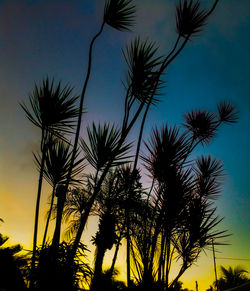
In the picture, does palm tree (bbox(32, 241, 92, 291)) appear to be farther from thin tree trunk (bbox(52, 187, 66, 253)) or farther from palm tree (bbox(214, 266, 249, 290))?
palm tree (bbox(214, 266, 249, 290))

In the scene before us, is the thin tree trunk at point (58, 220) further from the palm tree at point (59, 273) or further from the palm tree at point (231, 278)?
the palm tree at point (231, 278)

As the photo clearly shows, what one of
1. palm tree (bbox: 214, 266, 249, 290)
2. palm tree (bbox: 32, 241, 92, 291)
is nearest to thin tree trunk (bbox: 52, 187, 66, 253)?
palm tree (bbox: 32, 241, 92, 291)

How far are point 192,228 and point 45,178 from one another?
2.17 metres

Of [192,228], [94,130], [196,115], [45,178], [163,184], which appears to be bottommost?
[192,228]

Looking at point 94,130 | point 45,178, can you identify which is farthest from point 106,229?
point 94,130

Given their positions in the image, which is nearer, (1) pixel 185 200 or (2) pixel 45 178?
(1) pixel 185 200

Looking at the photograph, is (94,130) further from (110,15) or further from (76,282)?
(110,15)

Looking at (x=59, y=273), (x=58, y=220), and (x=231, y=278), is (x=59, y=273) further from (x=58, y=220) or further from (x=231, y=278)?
(x=231, y=278)

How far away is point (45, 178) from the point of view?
10.1 ft

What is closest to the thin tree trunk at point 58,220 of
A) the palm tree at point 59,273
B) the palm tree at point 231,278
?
the palm tree at point 59,273

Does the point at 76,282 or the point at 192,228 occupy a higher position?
Result: the point at 192,228

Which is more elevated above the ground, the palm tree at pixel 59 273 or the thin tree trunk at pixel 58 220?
the thin tree trunk at pixel 58 220

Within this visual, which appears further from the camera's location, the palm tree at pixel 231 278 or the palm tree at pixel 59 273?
the palm tree at pixel 231 278

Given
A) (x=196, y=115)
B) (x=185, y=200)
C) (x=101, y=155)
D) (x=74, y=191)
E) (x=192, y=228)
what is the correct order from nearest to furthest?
(x=185, y=200) → (x=192, y=228) → (x=101, y=155) → (x=74, y=191) → (x=196, y=115)
